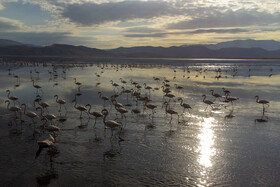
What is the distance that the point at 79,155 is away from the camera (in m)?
8.98

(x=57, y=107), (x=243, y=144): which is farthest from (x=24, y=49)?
(x=243, y=144)

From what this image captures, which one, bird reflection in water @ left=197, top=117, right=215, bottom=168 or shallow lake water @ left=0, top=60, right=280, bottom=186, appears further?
bird reflection in water @ left=197, top=117, right=215, bottom=168

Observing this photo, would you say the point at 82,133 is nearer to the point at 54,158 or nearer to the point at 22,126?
the point at 54,158

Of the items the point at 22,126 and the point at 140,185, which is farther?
the point at 22,126

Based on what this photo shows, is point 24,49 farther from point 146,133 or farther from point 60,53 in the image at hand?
point 146,133

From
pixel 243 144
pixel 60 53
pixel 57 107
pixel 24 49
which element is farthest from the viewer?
pixel 60 53

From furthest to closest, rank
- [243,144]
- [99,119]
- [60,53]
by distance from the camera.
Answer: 1. [60,53]
2. [99,119]
3. [243,144]

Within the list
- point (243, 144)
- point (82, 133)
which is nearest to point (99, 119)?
point (82, 133)

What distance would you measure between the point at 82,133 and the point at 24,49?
163 meters

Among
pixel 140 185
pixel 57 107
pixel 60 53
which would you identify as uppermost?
pixel 60 53

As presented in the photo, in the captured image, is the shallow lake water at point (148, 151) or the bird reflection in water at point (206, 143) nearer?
the shallow lake water at point (148, 151)

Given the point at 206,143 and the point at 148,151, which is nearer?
the point at 148,151

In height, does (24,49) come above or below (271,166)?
above

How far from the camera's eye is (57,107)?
15680 mm
